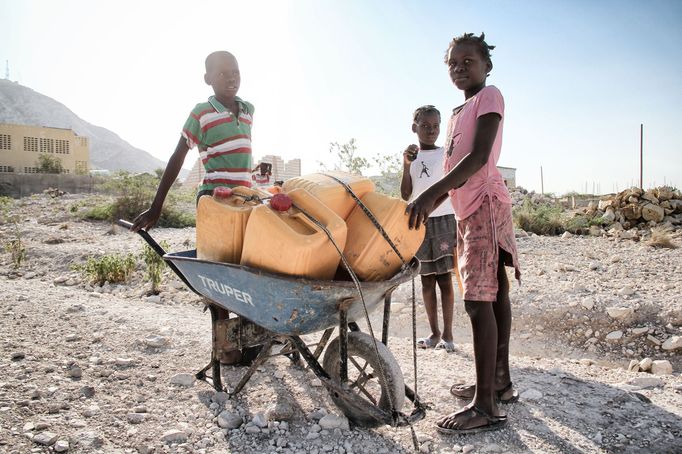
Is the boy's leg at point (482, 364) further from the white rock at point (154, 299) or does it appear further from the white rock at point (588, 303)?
the white rock at point (154, 299)

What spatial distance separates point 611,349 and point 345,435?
2.97 meters

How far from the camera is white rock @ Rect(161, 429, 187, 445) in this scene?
2.04 metres

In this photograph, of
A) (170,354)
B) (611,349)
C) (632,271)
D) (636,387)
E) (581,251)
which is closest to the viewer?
(636,387)

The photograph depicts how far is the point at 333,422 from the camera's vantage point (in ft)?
7.07

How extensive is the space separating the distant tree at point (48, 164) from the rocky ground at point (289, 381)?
29644 millimetres

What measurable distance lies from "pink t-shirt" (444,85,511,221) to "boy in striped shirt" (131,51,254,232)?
1.32m

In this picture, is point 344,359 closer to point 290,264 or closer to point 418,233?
point 290,264

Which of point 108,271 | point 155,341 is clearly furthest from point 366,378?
point 108,271

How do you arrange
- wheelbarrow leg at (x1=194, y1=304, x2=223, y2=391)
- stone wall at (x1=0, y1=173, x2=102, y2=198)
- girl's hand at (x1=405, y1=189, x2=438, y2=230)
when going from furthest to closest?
stone wall at (x1=0, y1=173, x2=102, y2=198) → wheelbarrow leg at (x1=194, y1=304, x2=223, y2=391) → girl's hand at (x1=405, y1=189, x2=438, y2=230)

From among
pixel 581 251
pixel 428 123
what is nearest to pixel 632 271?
pixel 581 251

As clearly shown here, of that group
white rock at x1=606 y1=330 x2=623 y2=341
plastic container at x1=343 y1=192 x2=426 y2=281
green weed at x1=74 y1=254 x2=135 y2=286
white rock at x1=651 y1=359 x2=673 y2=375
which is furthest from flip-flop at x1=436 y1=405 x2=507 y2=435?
green weed at x1=74 y1=254 x2=135 y2=286

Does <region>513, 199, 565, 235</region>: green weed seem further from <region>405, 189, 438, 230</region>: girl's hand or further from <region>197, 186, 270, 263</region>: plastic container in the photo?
<region>197, 186, 270, 263</region>: plastic container

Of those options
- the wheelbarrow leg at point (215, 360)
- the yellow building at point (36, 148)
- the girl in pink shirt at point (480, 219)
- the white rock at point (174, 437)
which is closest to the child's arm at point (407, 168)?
the girl in pink shirt at point (480, 219)

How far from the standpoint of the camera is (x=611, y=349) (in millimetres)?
3902
